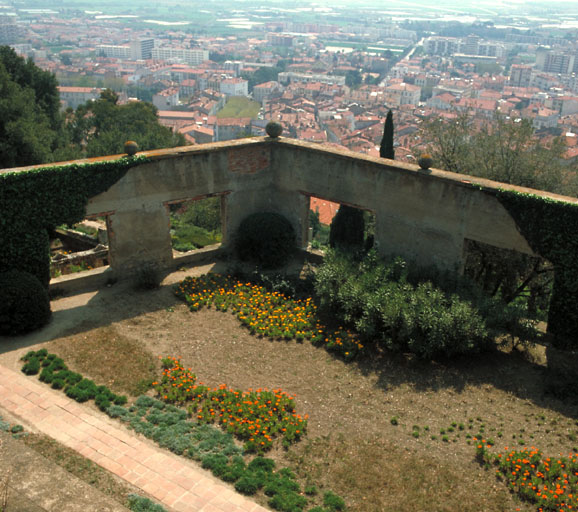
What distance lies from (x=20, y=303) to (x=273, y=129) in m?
7.18

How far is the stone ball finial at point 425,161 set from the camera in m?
12.4

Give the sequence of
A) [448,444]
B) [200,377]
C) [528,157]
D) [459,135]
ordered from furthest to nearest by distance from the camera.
Result: [459,135]
[528,157]
[200,377]
[448,444]

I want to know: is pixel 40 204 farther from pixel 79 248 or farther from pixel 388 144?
pixel 388 144

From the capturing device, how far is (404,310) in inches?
435

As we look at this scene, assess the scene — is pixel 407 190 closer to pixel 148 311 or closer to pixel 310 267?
pixel 310 267

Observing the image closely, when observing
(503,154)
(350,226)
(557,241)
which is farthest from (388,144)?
(557,241)

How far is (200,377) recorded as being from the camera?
1048 cm

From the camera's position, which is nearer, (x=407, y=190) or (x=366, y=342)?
(x=366, y=342)

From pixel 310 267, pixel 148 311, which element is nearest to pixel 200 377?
pixel 148 311

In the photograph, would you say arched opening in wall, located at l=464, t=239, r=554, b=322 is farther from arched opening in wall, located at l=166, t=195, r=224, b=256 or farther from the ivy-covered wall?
the ivy-covered wall

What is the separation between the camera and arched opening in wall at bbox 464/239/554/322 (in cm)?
1492

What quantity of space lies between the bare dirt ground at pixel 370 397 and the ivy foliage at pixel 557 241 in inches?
27.7

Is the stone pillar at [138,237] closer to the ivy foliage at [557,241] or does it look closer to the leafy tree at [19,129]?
the ivy foliage at [557,241]

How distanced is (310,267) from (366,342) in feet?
11.7
